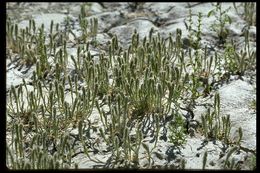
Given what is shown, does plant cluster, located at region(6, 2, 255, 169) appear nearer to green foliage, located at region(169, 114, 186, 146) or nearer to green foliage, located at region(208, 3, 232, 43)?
green foliage, located at region(169, 114, 186, 146)

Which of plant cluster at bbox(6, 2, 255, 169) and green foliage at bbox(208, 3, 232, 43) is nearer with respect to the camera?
plant cluster at bbox(6, 2, 255, 169)

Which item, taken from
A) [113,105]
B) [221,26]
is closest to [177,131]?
[113,105]

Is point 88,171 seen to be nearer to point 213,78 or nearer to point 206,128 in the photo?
point 206,128

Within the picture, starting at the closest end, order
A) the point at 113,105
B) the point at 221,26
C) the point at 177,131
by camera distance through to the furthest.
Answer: the point at 177,131, the point at 113,105, the point at 221,26

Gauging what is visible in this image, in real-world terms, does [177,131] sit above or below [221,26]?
below

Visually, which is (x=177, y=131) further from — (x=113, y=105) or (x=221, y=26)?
(x=221, y=26)

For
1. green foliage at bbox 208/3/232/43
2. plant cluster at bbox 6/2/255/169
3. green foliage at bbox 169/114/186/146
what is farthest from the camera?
green foliage at bbox 208/3/232/43

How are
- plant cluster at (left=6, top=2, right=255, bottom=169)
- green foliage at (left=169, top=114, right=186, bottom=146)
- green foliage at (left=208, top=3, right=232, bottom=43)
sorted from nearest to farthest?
plant cluster at (left=6, top=2, right=255, bottom=169) → green foliage at (left=169, top=114, right=186, bottom=146) → green foliage at (left=208, top=3, right=232, bottom=43)

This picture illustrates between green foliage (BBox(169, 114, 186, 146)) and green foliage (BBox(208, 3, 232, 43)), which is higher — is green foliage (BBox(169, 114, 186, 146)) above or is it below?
below

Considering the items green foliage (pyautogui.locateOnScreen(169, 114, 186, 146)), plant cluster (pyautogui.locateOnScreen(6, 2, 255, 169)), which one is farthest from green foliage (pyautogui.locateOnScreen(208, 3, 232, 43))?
green foliage (pyautogui.locateOnScreen(169, 114, 186, 146))

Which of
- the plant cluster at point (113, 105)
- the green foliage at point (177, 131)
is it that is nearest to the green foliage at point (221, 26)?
Answer: the plant cluster at point (113, 105)

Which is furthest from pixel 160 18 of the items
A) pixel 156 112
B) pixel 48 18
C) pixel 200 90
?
pixel 156 112

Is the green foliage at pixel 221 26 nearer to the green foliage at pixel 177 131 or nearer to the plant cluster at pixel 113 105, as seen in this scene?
the plant cluster at pixel 113 105
